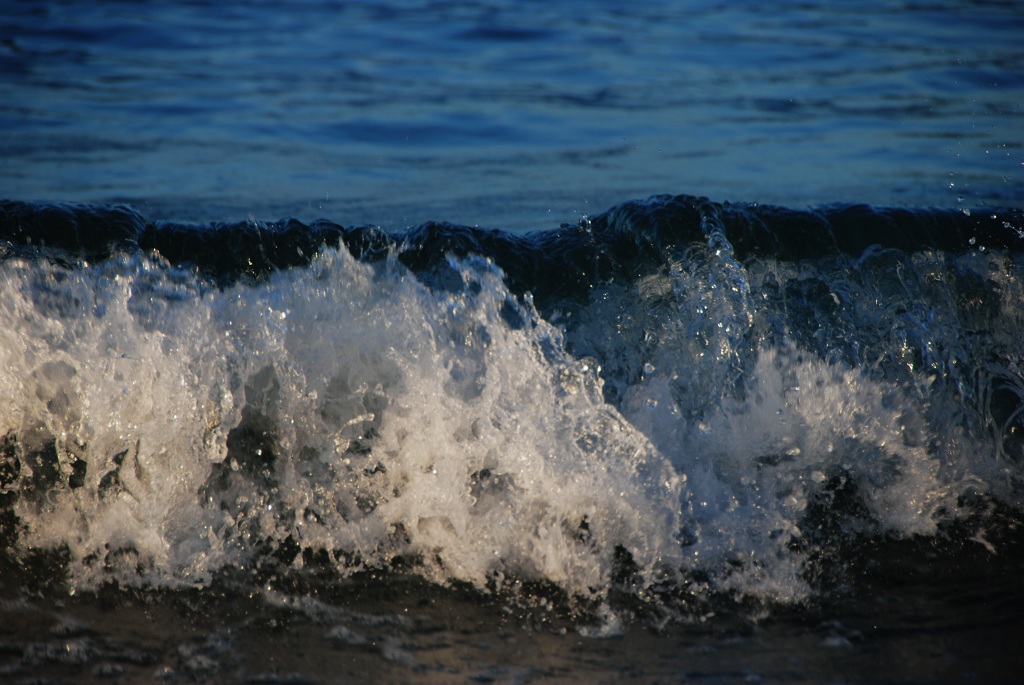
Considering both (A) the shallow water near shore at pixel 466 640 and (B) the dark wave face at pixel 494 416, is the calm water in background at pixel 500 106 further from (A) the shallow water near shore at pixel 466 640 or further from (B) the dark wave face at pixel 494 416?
(A) the shallow water near shore at pixel 466 640

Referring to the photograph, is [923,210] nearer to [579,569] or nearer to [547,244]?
[547,244]

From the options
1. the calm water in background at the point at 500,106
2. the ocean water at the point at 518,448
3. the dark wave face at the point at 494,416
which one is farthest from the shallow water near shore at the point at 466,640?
the calm water in background at the point at 500,106

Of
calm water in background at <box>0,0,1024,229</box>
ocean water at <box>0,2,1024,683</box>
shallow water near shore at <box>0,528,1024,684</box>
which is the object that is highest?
calm water in background at <box>0,0,1024,229</box>

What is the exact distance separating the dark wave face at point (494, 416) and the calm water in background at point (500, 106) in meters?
1.76

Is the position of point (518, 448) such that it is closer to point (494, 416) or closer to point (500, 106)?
point (494, 416)

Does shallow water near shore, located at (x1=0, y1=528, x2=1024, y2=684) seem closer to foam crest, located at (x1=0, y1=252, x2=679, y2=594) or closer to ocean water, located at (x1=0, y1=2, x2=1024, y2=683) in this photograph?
ocean water, located at (x1=0, y1=2, x2=1024, y2=683)

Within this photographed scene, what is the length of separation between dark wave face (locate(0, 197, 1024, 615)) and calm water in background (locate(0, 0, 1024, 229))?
5.77 feet

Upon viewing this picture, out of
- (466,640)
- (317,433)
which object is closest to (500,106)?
(317,433)

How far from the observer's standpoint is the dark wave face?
2756 millimetres

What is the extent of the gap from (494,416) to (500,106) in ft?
16.7

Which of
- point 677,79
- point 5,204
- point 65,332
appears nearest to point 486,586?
point 65,332

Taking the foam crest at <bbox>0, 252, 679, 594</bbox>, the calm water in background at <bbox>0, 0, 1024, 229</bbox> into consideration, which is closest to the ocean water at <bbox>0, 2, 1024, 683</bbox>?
the foam crest at <bbox>0, 252, 679, 594</bbox>

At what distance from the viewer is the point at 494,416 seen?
2.91 m

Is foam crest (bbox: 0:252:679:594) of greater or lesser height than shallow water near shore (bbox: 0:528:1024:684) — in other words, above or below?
above
